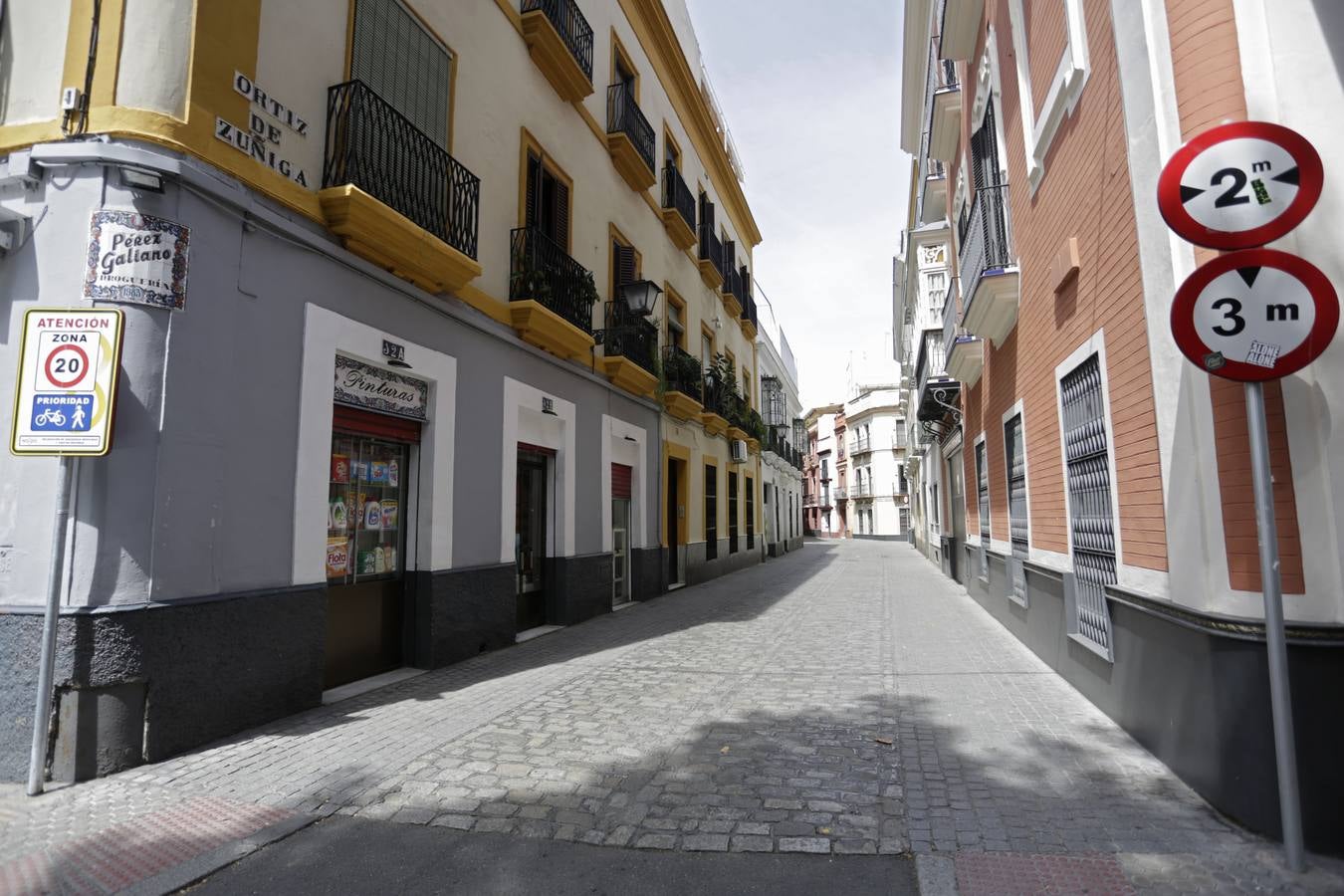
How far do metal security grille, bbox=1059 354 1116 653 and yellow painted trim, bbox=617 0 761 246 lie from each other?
1071 centimetres

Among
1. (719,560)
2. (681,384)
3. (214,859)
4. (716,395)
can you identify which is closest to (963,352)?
(681,384)

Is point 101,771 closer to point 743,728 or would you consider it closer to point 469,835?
point 469,835

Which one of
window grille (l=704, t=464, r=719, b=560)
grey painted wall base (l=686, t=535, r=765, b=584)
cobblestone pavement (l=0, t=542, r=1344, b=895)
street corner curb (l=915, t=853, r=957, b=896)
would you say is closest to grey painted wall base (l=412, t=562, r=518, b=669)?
cobblestone pavement (l=0, t=542, r=1344, b=895)

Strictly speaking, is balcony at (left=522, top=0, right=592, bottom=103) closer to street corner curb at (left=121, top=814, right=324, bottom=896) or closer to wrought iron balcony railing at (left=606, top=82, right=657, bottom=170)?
wrought iron balcony railing at (left=606, top=82, right=657, bottom=170)

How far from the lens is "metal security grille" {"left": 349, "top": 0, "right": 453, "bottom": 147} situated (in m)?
6.28

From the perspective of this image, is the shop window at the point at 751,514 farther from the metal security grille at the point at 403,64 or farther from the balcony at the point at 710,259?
the metal security grille at the point at 403,64

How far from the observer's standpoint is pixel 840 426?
2397 inches

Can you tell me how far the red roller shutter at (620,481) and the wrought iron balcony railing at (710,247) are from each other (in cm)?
Result: 680

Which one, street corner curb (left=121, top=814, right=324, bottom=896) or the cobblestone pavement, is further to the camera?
the cobblestone pavement

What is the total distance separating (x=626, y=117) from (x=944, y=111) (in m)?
5.17

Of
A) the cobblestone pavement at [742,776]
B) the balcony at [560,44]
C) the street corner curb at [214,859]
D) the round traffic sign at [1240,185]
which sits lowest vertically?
the street corner curb at [214,859]

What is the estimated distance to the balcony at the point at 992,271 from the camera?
7.77m

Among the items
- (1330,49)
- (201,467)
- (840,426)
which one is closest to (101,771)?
(201,467)

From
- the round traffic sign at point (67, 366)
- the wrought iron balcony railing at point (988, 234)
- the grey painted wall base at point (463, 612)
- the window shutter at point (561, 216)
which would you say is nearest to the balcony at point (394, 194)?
the round traffic sign at point (67, 366)
